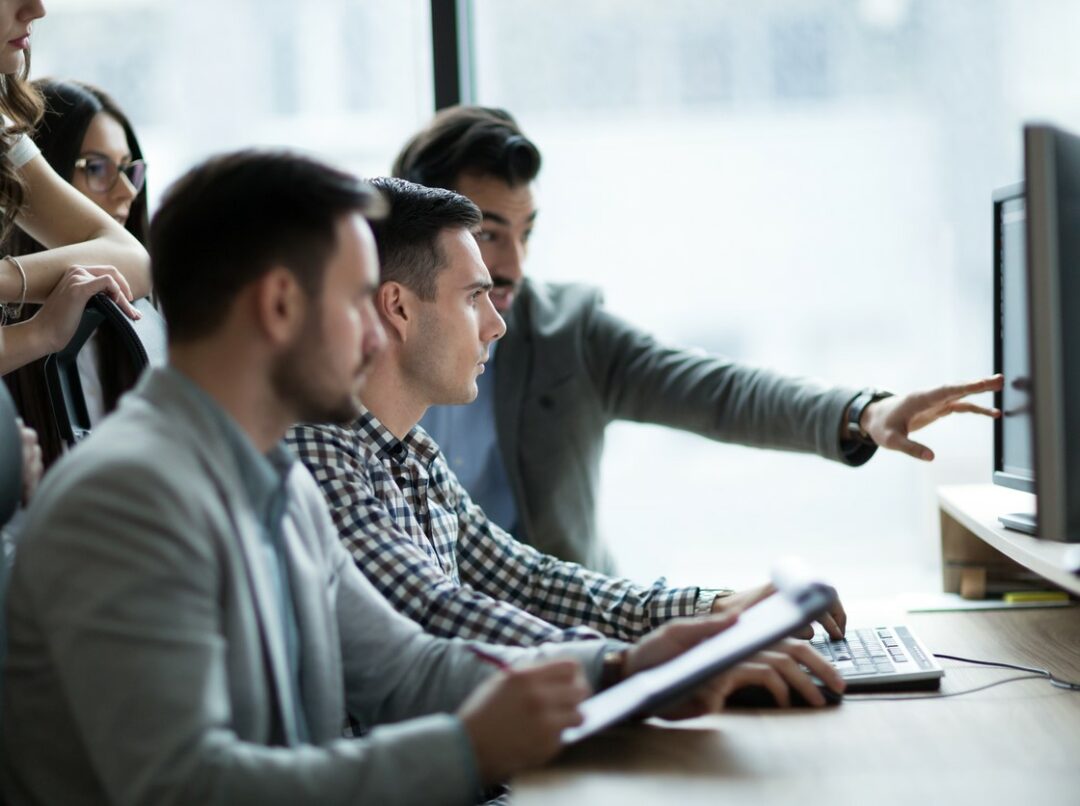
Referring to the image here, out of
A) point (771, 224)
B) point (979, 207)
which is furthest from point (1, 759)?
point (979, 207)

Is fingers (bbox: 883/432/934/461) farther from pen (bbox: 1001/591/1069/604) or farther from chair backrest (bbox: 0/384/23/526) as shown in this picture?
chair backrest (bbox: 0/384/23/526)

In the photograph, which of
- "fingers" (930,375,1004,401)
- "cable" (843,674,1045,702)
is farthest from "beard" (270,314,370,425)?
"fingers" (930,375,1004,401)

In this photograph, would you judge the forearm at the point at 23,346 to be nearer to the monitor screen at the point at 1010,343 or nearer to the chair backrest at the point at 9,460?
the chair backrest at the point at 9,460

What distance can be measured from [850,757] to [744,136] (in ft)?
6.66

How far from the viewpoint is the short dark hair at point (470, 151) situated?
217 cm

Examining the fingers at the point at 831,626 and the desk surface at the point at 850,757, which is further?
the fingers at the point at 831,626

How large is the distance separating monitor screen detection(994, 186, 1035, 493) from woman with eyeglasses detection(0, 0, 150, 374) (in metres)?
1.18

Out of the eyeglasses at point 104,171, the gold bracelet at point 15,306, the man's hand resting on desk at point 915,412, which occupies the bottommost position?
the man's hand resting on desk at point 915,412

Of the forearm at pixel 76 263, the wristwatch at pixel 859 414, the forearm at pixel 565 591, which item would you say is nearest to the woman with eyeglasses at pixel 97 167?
the forearm at pixel 76 263

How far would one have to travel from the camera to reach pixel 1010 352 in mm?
1595

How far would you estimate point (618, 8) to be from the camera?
2807 millimetres

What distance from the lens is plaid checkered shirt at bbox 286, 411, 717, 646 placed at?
1.32 meters

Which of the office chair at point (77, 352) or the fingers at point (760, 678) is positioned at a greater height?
the office chair at point (77, 352)

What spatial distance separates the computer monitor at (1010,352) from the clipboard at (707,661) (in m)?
0.58
